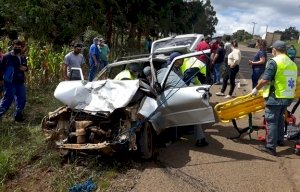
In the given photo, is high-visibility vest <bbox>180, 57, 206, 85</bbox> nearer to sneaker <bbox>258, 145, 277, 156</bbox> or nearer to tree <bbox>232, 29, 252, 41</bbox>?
sneaker <bbox>258, 145, 277, 156</bbox>

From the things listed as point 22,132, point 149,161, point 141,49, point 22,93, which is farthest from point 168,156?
point 141,49

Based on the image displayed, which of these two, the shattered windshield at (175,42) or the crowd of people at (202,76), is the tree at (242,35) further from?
the crowd of people at (202,76)

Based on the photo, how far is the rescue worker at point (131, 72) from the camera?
23.9 feet

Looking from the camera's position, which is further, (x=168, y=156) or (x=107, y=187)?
(x=168, y=156)

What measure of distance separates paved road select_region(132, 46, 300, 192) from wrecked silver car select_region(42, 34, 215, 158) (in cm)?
50

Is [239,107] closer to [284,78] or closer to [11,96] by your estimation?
[284,78]

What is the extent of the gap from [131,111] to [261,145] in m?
2.67

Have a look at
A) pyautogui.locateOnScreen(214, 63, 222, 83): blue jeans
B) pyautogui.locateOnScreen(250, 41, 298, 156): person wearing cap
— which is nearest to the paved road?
pyautogui.locateOnScreen(250, 41, 298, 156): person wearing cap

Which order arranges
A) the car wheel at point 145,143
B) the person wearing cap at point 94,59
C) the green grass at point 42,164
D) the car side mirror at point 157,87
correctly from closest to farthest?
1. the green grass at point 42,164
2. the car wheel at point 145,143
3. the car side mirror at point 157,87
4. the person wearing cap at point 94,59

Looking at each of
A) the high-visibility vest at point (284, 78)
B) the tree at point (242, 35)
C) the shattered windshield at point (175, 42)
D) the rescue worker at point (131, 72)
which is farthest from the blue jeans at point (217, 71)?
the tree at point (242, 35)

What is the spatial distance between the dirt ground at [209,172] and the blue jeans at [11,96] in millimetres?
2399

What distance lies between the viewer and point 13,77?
27.1 feet

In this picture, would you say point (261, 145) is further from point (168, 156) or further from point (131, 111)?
point (131, 111)

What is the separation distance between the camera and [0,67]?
8.30 m
